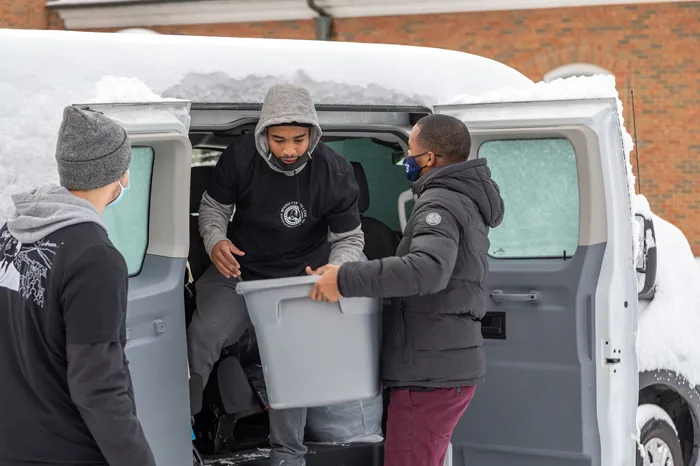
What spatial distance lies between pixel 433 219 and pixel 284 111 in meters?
0.69

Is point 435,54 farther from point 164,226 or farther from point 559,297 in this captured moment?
point 164,226

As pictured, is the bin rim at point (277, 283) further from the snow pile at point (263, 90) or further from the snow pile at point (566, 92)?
the snow pile at point (566, 92)

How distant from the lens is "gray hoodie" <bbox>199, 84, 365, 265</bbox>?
3744 mm

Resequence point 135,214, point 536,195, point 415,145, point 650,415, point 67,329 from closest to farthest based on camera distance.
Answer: point 67,329 → point 135,214 → point 415,145 → point 536,195 → point 650,415

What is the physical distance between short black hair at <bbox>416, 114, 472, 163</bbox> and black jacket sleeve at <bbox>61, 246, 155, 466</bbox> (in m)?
1.53

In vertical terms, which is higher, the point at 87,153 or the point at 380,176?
the point at 380,176

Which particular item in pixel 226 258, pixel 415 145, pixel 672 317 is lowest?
pixel 672 317

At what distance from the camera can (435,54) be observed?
4570mm

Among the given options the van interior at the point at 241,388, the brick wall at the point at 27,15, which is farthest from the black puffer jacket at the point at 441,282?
the brick wall at the point at 27,15

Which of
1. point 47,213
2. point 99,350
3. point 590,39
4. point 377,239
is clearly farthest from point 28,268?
point 590,39

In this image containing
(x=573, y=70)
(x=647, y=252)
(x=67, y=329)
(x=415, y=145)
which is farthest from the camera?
(x=573, y=70)

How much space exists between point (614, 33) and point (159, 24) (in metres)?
6.96

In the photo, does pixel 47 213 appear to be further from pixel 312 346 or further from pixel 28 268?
pixel 312 346

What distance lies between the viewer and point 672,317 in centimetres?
541
